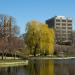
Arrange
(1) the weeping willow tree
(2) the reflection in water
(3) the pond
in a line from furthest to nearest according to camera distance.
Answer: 1. (1) the weeping willow tree
2. (3) the pond
3. (2) the reflection in water

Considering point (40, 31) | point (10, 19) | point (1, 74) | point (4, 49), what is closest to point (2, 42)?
point (4, 49)

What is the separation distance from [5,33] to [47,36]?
14.1 metres

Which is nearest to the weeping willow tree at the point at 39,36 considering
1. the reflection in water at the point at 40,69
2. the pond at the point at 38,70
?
the reflection in water at the point at 40,69

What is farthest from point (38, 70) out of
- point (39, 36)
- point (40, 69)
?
point (39, 36)

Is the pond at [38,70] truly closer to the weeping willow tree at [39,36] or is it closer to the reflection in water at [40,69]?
the reflection in water at [40,69]

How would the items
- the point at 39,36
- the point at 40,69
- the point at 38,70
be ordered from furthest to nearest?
the point at 39,36
the point at 40,69
the point at 38,70

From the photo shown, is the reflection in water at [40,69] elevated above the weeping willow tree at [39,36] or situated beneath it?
situated beneath

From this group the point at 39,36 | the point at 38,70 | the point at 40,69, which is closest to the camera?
the point at 38,70

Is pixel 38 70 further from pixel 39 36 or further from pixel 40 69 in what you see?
pixel 39 36

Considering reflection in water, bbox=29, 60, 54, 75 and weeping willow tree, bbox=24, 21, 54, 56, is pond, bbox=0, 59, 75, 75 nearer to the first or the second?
reflection in water, bbox=29, 60, 54, 75

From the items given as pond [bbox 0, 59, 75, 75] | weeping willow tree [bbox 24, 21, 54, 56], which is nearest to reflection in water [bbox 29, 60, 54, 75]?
pond [bbox 0, 59, 75, 75]

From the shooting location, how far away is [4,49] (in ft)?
232

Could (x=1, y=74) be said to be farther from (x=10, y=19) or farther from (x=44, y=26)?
(x=44, y=26)

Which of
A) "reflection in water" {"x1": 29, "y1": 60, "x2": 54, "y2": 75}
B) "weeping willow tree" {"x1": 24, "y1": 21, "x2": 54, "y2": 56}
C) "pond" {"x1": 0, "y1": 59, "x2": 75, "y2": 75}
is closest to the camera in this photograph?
"reflection in water" {"x1": 29, "y1": 60, "x2": 54, "y2": 75}
